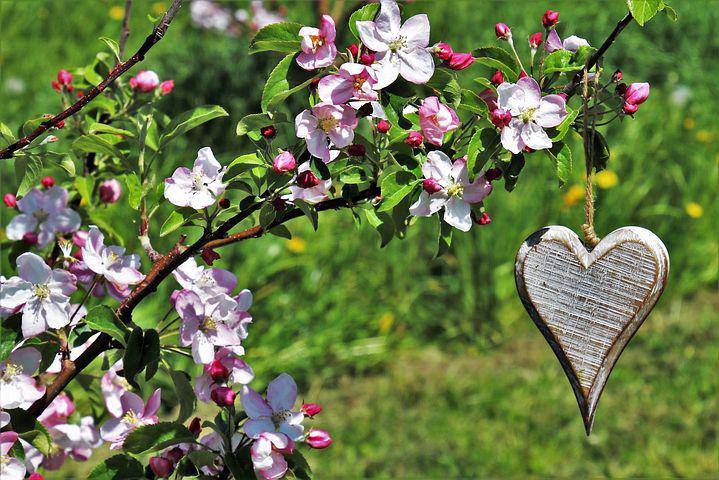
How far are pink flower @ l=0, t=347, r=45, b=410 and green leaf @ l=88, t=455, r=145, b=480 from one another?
12 cm

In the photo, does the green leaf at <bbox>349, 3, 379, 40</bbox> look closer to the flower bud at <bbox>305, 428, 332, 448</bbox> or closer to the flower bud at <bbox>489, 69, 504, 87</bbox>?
the flower bud at <bbox>489, 69, 504, 87</bbox>

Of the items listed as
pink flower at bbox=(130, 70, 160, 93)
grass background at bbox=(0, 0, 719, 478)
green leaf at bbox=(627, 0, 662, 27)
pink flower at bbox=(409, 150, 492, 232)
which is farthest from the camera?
grass background at bbox=(0, 0, 719, 478)

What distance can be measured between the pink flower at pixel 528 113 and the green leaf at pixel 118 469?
602 mm

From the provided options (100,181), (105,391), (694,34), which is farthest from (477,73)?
(105,391)

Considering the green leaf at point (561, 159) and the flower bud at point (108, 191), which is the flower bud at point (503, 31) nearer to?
the green leaf at point (561, 159)

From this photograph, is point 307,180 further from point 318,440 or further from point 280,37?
point 318,440

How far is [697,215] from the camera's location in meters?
3.52

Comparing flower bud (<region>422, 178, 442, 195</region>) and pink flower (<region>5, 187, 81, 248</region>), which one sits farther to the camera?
pink flower (<region>5, 187, 81, 248</region>)

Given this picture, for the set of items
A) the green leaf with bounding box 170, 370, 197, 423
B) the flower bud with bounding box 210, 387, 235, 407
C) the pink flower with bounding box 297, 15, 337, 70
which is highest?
the pink flower with bounding box 297, 15, 337, 70

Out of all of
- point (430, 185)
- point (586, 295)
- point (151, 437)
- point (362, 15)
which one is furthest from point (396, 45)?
point (151, 437)

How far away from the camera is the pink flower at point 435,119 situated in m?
0.96

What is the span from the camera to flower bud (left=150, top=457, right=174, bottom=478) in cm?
104

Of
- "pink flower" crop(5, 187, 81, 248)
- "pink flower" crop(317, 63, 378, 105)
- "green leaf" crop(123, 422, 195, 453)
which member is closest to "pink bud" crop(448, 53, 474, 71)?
"pink flower" crop(317, 63, 378, 105)

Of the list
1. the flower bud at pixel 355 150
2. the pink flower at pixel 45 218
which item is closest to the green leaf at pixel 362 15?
the flower bud at pixel 355 150
